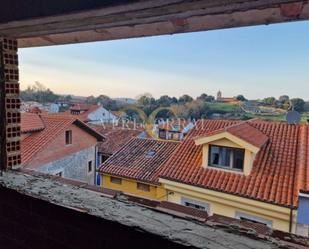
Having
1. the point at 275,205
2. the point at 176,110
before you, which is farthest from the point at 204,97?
the point at 275,205

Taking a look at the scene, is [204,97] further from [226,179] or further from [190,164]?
[190,164]

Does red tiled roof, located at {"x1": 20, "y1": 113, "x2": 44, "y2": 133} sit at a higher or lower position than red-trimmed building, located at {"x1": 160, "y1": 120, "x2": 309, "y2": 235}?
higher

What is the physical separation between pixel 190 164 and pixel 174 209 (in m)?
4.01

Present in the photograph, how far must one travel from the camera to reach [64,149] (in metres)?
6.64

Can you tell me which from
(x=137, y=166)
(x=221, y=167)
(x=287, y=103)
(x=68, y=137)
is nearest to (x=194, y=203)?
(x=221, y=167)

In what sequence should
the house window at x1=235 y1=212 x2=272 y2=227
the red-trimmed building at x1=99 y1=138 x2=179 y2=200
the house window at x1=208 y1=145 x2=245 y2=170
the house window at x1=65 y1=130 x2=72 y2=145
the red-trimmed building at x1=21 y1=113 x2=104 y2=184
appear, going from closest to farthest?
the house window at x1=235 y1=212 x2=272 y2=227
the house window at x1=208 y1=145 x2=245 y2=170
the red-trimmed building at x1=99 y1=138 x2=179 y2=200
the red-trimmed building at x1=21 y1=113 x2=104 y2=184
the house window at x1=65 y1=130 x2=72 y2=145

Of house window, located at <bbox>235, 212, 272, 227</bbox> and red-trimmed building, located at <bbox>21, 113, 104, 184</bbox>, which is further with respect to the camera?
red-trimmed building, located at <bbox>21, 113, 104, 184</bbox>

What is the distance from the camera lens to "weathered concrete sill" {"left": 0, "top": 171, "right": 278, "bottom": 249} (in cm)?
44

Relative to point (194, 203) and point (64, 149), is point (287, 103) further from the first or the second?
point (64, 149)

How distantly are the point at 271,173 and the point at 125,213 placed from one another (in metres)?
3.84

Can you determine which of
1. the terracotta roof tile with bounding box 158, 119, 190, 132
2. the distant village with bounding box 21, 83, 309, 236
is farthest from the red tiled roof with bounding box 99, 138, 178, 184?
the terracotta roof tile with bounding box 158, 119, 190, 132

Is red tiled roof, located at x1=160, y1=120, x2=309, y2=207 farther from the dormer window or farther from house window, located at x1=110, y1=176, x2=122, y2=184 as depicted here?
house window, located at x1=110, y1=176, x2=122, y2=184

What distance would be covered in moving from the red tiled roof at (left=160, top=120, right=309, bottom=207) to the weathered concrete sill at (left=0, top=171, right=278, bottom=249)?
2.80 m

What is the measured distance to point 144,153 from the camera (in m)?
5.69
